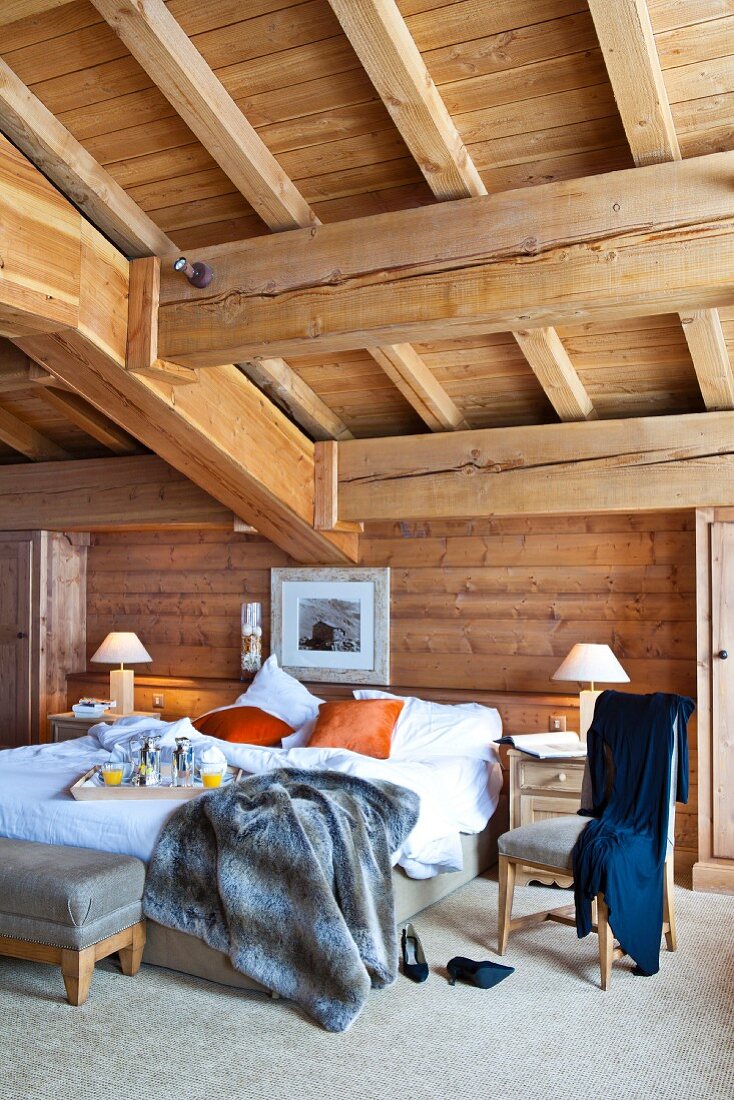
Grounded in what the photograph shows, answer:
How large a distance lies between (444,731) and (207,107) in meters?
3.12

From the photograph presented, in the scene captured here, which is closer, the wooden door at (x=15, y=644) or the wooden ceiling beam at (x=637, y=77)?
the wooden ceiling beam at (x=637, y=77)

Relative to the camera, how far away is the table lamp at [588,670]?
15.5 ft

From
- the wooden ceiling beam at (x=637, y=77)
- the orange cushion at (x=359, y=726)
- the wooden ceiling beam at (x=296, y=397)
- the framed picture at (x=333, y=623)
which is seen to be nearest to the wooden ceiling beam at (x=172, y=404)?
the wooden ceiling beam at (x=296, y=397)

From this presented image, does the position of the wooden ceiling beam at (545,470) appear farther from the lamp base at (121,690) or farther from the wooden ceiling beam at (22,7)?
the wooden ceiling beam at (22,7)

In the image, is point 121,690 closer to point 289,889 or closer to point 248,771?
point 248,771

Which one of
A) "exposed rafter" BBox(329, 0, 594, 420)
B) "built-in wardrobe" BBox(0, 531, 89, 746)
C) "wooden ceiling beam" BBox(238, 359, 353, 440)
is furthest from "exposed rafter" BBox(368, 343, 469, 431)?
"built-in wardrobe" BBox(0, 531, 89, 746)

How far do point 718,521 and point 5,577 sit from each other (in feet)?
15.3

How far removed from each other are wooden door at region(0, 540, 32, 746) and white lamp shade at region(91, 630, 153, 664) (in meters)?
0.76

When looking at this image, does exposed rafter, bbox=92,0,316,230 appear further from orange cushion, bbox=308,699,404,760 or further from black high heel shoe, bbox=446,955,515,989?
black high heel shoe, bbox=446,955,515,989

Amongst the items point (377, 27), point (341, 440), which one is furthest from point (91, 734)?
point (377, 27)

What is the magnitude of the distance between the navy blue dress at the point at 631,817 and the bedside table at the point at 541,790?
0.60 m

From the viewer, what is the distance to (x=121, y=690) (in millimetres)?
6113

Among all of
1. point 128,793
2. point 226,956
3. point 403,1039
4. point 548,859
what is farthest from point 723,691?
point 128,793

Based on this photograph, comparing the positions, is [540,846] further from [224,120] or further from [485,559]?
[224,120]
